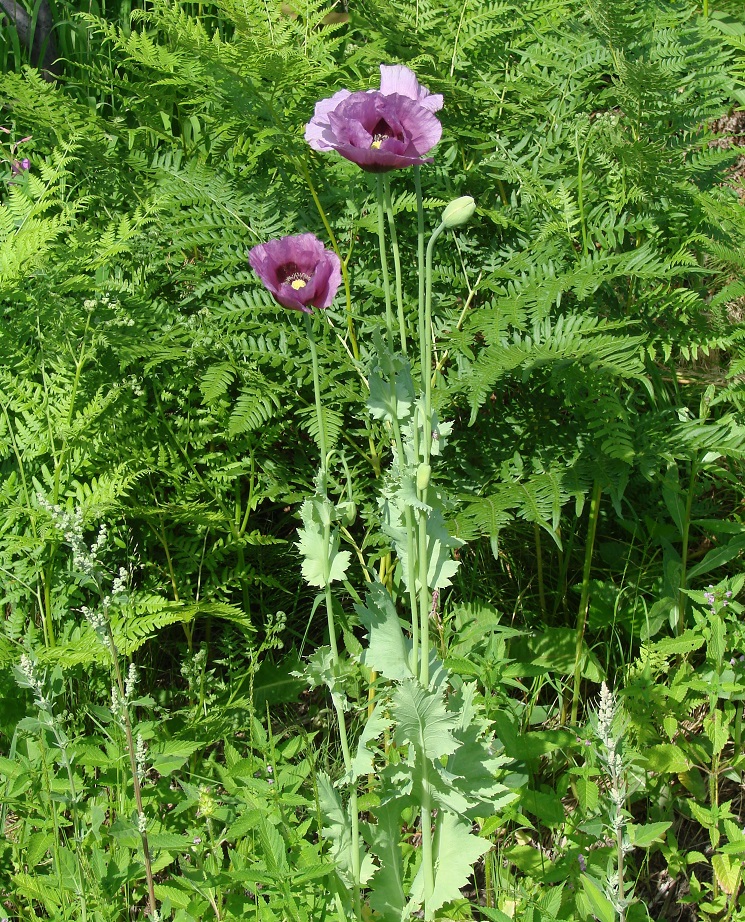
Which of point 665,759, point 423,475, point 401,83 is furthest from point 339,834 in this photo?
point 401,83

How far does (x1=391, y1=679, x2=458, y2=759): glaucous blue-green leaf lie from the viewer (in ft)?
3.80

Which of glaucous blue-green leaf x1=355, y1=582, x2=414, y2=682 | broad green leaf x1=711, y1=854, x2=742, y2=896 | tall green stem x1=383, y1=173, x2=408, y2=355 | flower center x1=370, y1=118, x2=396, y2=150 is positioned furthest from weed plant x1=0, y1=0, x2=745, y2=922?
flower center x1=370, y1=118, x2=396, y2=150

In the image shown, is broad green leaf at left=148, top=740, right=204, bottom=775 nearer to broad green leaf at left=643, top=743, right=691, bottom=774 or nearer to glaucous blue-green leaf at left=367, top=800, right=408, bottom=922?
glaucous blue-green leaf at left=367, top=800, right=408, bottom=922

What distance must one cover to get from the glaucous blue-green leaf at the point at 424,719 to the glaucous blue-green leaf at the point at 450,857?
169 mm

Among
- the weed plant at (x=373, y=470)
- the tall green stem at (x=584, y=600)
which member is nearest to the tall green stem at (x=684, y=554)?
the weed plant at (x=373, y=470)

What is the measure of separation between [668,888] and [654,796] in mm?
166

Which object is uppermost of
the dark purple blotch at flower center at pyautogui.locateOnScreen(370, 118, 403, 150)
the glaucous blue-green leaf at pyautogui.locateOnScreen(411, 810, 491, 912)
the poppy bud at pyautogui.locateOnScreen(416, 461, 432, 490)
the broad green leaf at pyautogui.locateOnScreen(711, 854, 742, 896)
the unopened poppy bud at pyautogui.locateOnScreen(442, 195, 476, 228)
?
the dark purple blotch at flower center at pyautogui.locateOnScreen(370, 118, 403, 150)

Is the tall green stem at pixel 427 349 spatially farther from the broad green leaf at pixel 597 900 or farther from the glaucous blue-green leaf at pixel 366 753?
the broad green leaf at pixel 597 900

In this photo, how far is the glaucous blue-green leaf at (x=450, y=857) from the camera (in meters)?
1.27

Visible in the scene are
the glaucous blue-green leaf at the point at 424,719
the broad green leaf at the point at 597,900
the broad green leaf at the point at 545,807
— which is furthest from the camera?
the broad green leaf at the point at 545,807

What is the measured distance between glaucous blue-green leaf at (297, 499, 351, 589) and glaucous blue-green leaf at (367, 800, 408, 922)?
1.25ft

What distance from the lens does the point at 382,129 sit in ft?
3.71

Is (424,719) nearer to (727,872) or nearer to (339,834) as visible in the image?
(339,834)

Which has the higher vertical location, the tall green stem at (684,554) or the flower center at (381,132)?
Answer: the flower center at (381,132)
